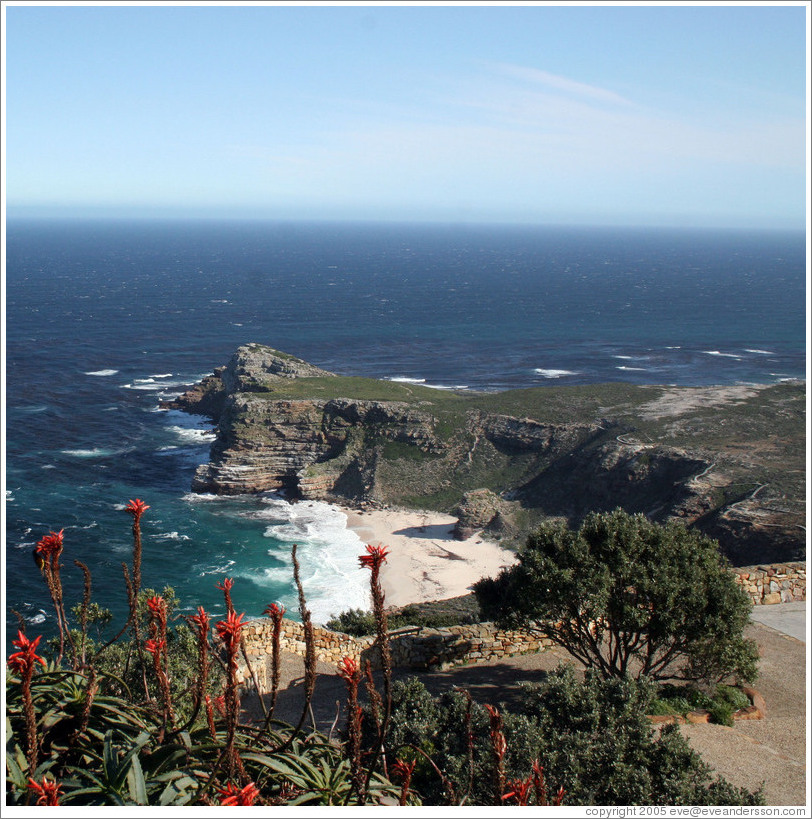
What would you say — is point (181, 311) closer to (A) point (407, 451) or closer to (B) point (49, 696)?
(A) point (407, 451)

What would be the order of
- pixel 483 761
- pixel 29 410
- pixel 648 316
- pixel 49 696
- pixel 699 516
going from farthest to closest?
1. pixel 648 316
2. pixel 29 410
3. pixel 699 516
4. pixel 483 761
5. pixel 49 696

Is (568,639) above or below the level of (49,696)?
below

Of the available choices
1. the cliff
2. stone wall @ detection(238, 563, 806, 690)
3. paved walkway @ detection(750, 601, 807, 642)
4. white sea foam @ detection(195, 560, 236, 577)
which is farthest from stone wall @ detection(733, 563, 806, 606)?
white sea foam @ detection(195, 560, 236, 577)

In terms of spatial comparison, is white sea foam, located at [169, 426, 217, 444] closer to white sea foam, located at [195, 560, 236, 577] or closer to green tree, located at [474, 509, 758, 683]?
white sea foam, located at [195, 560, 236, 577]

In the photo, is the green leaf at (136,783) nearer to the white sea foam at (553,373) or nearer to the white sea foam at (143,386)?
the white sea foam at (143,386)

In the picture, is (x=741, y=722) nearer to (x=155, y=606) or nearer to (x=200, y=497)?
(x=155, y=606)

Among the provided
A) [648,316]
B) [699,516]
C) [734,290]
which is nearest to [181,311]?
[648,316]

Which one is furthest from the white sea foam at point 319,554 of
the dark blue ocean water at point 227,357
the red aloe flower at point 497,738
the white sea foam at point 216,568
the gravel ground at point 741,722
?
A: the red aloe flower at point 497,738
